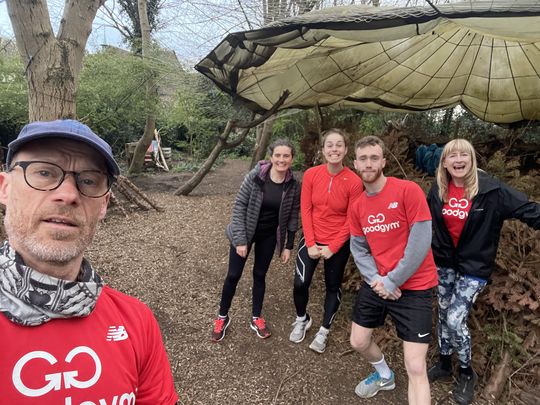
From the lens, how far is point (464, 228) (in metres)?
2.48

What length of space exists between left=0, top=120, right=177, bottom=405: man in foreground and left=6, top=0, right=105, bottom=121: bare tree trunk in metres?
4.53

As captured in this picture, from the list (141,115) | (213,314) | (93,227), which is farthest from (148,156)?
(93,227)

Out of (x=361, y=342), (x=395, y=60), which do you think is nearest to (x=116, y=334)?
(x=361, y=342)

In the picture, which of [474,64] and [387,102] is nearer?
[474,64]

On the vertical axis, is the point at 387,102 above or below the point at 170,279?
above

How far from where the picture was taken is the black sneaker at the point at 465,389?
8.68ft

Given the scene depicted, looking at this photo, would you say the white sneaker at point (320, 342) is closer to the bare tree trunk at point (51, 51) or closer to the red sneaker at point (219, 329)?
the red sneaker at point (219, 329)

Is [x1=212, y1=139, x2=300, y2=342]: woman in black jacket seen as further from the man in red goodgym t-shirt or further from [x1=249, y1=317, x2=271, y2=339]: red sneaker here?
the man in red goodgym t-shirt

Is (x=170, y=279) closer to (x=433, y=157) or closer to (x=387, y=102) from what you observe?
(x=433, y=157)

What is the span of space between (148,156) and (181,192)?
563 cm

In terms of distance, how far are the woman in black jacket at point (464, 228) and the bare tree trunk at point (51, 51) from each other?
16.4 ft

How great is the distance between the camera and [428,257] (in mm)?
2414

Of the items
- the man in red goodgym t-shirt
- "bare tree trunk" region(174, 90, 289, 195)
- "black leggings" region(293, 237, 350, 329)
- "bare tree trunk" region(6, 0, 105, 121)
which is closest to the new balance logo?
the man in red goodgym t-shirt

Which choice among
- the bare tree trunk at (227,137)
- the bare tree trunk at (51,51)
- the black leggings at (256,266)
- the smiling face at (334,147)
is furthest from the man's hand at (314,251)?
the bare tree trunk at (51,51)
